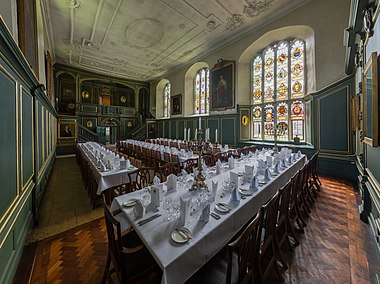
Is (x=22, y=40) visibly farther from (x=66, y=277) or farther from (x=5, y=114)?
(x=66, y=277)

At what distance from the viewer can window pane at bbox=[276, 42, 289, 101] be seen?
7.94 metres

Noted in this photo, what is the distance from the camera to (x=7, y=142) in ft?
5.99

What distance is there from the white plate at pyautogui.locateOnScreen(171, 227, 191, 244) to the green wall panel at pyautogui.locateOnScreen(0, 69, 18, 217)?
1.70 m

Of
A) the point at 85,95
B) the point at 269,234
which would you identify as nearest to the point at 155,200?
the point at 269,234

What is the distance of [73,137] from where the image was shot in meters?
12.0

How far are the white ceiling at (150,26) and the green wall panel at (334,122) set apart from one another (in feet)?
14.3

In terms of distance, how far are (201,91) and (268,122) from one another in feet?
19.1

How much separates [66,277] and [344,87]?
7.56 m

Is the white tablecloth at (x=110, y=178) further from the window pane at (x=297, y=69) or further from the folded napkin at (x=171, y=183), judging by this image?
the window pane at (x=297, y=69)

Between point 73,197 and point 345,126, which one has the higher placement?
point 345,126

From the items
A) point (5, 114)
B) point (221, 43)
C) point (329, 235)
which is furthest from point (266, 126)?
point (5, 114)

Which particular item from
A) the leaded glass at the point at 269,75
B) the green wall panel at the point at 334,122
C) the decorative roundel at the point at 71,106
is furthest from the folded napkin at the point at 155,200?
the decorative roundel at the point at 71,106

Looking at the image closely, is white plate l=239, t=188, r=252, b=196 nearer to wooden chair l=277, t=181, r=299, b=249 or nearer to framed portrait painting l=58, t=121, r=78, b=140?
wooden chair l=277, t=181, r=299, b=249

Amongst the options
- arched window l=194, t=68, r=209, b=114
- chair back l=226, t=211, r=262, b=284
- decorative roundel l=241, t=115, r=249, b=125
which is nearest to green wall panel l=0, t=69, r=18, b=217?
chair back l=226, t=211, r=262, b=284
